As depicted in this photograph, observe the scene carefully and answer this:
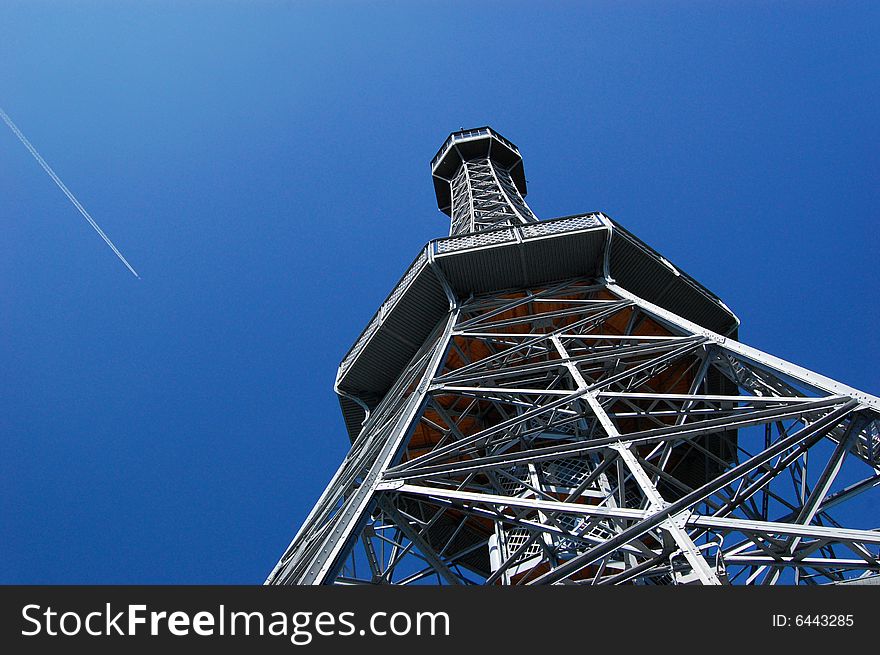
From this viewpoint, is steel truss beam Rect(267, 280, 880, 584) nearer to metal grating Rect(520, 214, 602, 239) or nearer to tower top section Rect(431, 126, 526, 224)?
metal grating Rect(520, 214, 602, 239)

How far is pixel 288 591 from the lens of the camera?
4.96m

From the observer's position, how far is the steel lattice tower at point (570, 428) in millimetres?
8016

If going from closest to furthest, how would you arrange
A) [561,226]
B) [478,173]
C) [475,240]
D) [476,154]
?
[561,226] < [475,240] < [478,173] < [476,154]

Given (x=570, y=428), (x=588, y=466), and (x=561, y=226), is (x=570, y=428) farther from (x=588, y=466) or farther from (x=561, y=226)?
(x=561, y=226)

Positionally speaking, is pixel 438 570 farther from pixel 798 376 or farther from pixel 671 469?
pixel 671 469

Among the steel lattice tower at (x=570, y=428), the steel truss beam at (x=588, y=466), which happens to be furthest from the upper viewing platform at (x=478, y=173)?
the steel truss beam at (x=588, y=466)

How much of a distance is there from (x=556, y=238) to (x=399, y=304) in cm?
450

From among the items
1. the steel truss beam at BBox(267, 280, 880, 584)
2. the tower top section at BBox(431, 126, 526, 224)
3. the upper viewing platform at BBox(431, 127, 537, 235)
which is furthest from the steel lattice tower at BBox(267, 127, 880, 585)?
the tower top section at BBox(431, 126, 526, 224)

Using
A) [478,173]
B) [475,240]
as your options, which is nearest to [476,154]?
[478,173]

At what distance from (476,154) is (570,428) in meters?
25.5

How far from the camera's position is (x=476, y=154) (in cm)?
3694

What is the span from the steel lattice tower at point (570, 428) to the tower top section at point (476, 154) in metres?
12.8

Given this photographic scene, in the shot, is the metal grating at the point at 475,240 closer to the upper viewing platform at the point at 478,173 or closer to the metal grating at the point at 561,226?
the metal grating at the point at 561,226

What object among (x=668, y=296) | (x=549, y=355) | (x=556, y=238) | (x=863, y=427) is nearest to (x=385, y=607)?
(x=863, y=427)
